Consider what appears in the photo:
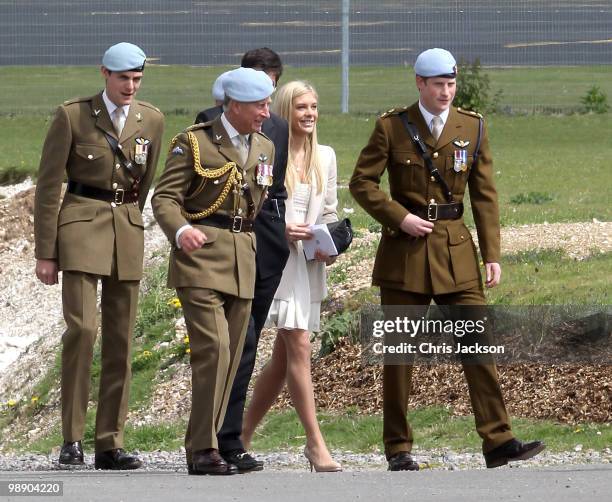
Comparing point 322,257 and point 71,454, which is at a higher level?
point 322,257

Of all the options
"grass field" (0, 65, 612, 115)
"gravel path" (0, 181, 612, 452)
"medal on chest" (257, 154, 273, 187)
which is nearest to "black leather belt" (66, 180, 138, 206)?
"medal on chest" (257, 154, 273, 187)

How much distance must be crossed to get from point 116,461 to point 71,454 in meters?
0.23

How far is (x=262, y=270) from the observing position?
27.0ft

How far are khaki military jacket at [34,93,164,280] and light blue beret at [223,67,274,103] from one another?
0.77 meters

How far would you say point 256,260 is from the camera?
27.0 ft

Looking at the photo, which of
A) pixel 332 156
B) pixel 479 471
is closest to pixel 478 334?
pixel 479 471

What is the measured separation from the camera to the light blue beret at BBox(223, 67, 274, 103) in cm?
785

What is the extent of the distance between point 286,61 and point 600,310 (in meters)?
17.2

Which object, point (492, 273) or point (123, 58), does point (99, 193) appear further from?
point (492, 273)

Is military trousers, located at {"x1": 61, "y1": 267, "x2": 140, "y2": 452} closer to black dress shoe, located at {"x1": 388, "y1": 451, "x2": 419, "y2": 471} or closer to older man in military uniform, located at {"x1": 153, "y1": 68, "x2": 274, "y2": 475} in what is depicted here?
older man in military uniform, located at {"x1": 153, "y1": 68, "x2": 274, "y2": 475}

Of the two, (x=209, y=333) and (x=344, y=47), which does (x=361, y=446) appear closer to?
(x=209, y=333)

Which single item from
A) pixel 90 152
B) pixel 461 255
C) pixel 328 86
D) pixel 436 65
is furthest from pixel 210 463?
pixel 328 86

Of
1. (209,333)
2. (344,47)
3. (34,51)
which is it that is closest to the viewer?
(209,333)

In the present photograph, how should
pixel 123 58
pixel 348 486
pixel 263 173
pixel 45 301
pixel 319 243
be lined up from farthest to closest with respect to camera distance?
pixel 45 301 → pixel 319 243 → pixel 123 58 → pixel 263 173 → pixel 348 486
